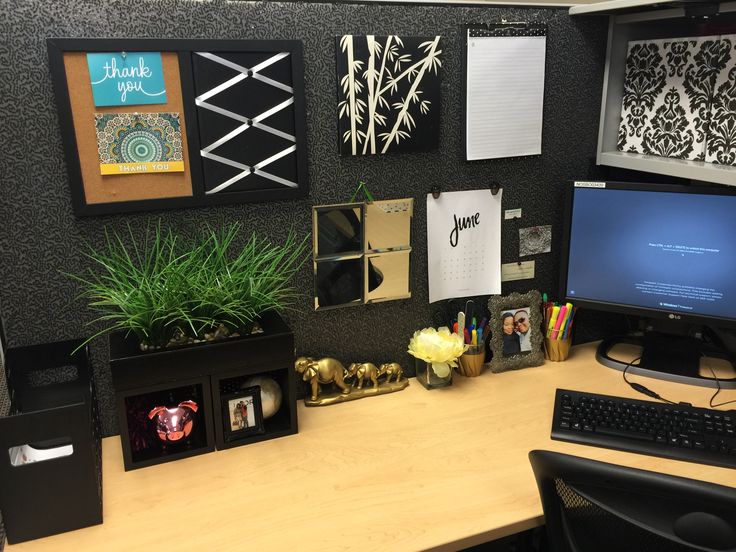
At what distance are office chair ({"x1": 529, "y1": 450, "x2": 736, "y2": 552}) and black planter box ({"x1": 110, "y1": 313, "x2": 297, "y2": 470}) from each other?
1.51 ft

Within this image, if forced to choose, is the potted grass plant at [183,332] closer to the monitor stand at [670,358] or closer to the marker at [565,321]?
the marker at [565,321]

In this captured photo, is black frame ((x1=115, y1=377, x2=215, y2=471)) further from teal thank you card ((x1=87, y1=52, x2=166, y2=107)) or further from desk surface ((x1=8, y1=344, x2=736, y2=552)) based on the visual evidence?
teal thank you card ((x1=87, y1=52, x2=166, y2=107))

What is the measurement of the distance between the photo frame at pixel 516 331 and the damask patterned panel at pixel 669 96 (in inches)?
15.5

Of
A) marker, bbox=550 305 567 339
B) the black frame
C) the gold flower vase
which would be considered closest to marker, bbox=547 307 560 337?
marker, bbox=550 305 567 339

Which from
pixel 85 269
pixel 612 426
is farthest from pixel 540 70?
pixel 85 269

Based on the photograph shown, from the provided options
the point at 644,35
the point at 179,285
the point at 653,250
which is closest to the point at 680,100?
the point at 644,35

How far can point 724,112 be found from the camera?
1163 mm

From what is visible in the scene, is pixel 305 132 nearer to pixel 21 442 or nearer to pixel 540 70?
pixel 540 70

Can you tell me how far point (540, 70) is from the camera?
4.13ft

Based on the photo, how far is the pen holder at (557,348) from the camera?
53.6 inches

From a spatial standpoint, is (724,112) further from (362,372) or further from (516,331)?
(362,372)

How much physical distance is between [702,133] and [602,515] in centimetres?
77

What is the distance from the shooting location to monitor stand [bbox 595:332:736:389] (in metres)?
1.28

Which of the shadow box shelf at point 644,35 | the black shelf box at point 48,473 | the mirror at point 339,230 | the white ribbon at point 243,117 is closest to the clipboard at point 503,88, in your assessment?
the shadow box shelf at point 644,35
